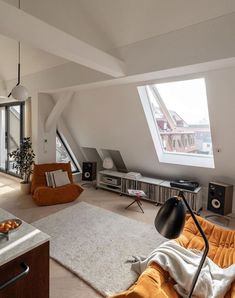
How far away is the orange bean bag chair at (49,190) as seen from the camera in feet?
12.7

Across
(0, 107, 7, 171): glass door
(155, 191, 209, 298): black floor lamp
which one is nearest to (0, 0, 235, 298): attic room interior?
(155, 191, 209, 298): black floor lamp

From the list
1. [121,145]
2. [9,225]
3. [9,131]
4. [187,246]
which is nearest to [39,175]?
[121,145]

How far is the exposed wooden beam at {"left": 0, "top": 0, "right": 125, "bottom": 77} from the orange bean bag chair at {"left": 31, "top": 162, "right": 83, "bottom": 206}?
247 centimetres

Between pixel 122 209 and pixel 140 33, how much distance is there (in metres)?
2.99

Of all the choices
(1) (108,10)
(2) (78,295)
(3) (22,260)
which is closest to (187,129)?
(1) (108,10)

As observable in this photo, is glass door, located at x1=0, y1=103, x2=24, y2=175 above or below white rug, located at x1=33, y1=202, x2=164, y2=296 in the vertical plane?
above

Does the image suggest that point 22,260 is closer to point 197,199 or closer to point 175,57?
point 175,57

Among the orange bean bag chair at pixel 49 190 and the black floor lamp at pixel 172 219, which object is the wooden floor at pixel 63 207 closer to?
the orange bean bag chair at pixel 49 190

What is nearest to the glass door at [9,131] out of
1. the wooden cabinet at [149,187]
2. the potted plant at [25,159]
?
the potted plant at [25,159]

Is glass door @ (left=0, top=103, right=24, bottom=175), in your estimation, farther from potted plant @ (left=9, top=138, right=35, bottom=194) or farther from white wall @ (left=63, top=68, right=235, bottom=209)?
white wall @ (left=63, top=68, right=235, bottom=209)

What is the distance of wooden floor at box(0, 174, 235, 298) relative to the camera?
1.98m

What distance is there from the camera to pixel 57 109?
4484mm

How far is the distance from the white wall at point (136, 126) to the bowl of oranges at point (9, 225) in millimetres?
2651

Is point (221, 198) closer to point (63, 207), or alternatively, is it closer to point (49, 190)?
point (63, 207)
